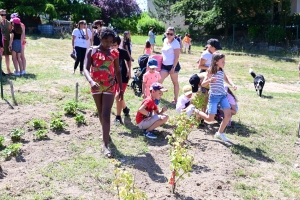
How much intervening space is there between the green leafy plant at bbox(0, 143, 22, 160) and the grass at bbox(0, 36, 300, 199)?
576 mm

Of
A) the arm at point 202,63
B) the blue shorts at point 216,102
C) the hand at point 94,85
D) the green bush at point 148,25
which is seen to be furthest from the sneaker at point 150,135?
the green bush at point 148,25

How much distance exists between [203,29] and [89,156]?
26.4 meters

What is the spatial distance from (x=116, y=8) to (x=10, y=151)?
35.8 metres

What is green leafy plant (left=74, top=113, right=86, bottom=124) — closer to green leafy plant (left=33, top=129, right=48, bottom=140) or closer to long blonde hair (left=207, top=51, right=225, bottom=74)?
green leafy plant (left=33, top=129, right=48, bottom=140)

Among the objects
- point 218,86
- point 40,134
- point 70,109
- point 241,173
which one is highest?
point 218,86

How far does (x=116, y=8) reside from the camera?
39406 millimetres

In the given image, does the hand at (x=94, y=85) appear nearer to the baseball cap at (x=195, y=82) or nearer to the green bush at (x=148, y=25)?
the baseball cap at (x=195, y=82)

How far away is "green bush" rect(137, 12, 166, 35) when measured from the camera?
121ft

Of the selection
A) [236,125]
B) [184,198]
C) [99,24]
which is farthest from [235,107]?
[99,24]

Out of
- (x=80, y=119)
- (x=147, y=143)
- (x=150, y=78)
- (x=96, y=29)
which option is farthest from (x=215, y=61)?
(x=96, y=29)

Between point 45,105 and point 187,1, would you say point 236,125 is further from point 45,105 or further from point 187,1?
point 187,1

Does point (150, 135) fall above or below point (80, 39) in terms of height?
below

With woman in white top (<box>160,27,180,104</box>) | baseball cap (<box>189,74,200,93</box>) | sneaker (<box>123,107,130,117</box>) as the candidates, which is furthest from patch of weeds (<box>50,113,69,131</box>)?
woman in white top (<box>160,27,180,104</box>)

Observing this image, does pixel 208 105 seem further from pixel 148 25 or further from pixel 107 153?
pixel 148 25
